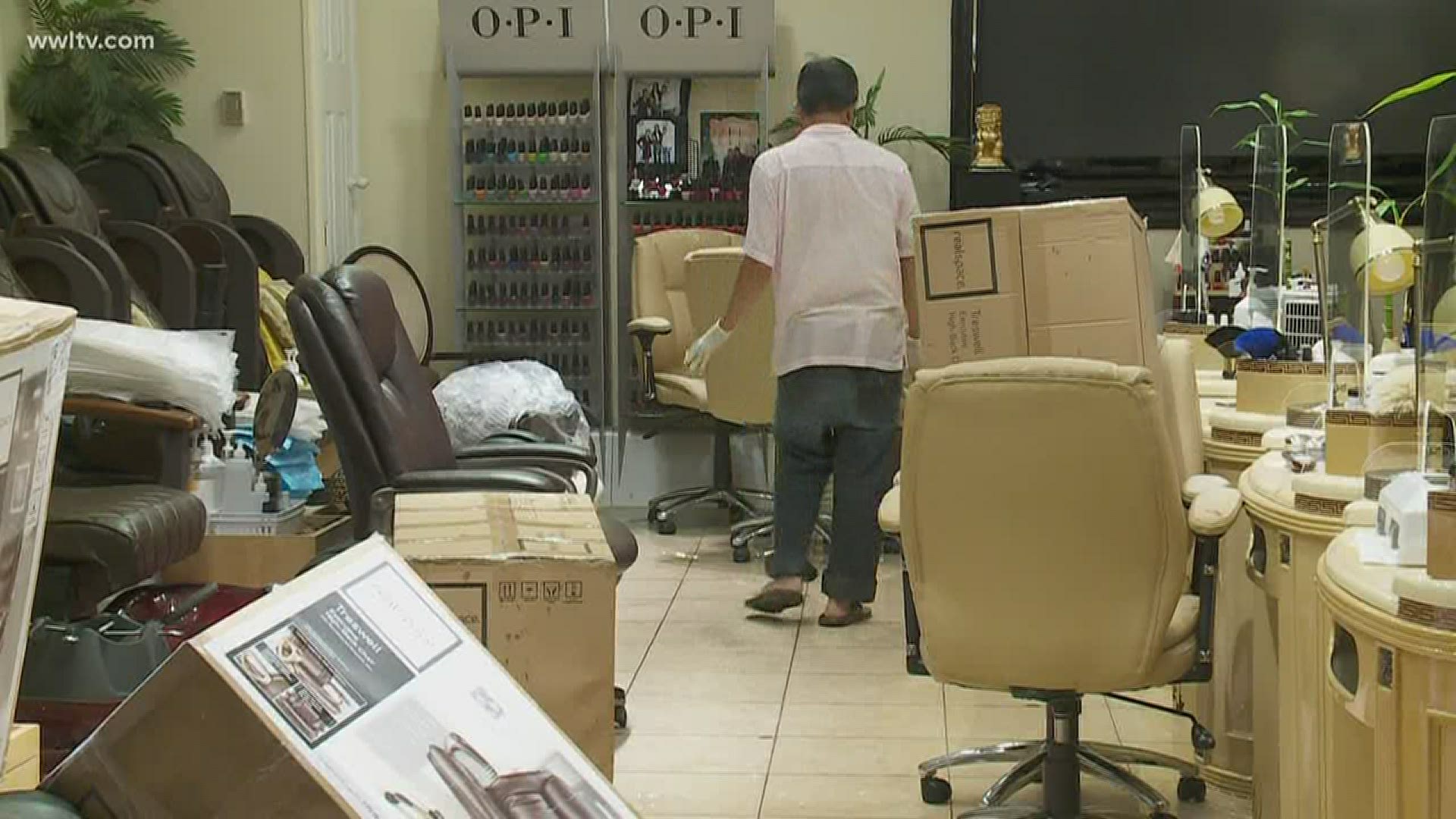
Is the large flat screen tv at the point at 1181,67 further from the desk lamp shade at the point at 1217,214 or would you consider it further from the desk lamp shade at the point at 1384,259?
the desk lamp shade at the point at 1384,259

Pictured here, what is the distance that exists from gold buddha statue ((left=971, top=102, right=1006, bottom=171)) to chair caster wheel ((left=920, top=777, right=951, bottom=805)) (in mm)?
3979

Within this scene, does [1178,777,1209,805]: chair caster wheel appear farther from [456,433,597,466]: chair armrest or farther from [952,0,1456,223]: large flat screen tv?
[952,0,1456,223]: large flat screen tv

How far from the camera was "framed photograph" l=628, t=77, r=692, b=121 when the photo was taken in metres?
7.43

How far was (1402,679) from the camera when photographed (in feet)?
6.23

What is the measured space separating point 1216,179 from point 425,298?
10.8 feet

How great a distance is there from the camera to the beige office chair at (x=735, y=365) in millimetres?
6398

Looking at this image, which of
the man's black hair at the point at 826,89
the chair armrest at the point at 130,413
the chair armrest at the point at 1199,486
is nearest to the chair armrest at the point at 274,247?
the chair armrest at the point at 130,413

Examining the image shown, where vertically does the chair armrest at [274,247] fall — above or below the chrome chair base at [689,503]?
above

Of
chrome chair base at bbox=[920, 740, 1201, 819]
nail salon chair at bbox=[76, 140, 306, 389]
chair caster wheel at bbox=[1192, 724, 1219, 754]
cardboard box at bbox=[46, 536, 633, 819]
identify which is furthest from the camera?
nail salon chair at bbox=[76, 140, 306, 389]

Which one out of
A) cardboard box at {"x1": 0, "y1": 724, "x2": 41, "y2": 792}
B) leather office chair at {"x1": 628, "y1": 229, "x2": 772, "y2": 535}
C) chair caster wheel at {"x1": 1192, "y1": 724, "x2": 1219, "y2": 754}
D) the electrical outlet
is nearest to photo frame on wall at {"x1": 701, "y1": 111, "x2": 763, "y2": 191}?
leather office chair at {"x1": 628, "y1": 229, "x2": 772, "y2": 535}

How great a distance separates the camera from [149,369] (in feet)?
15.0

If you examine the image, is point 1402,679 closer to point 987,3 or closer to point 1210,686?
point 1210,686

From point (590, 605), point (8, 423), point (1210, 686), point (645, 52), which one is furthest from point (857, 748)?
point (645, 52)

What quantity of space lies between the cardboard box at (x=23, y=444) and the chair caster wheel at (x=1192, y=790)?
297cm
